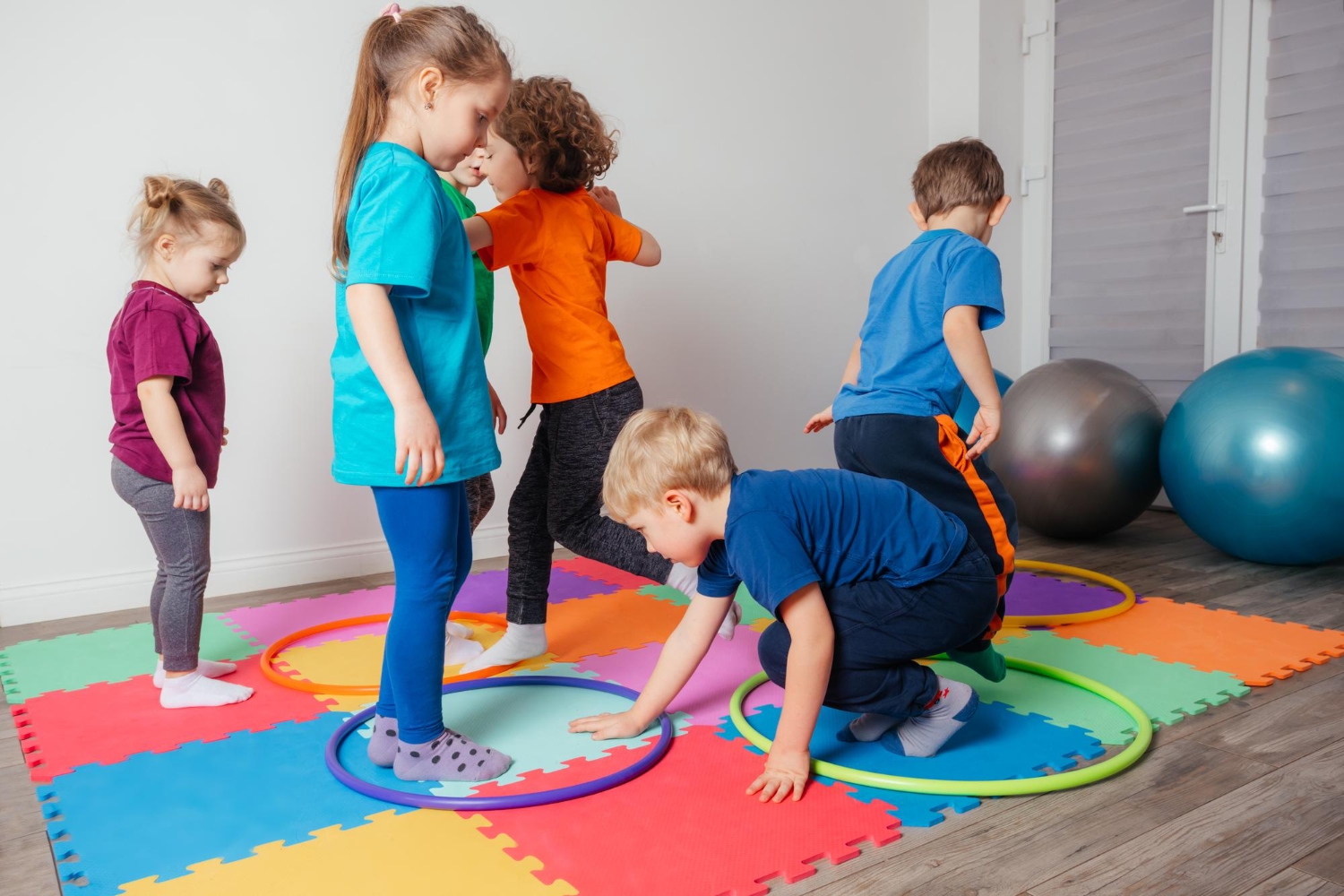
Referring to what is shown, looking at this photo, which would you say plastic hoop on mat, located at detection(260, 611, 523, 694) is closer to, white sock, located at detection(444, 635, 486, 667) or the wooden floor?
white sock, located at detection(444, 635, 486, 667)

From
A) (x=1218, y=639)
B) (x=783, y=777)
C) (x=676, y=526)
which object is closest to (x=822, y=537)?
(x=676, y=526)

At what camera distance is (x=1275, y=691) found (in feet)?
7.29

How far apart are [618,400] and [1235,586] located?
81.0 inches

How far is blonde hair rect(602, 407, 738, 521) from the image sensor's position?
1688mm

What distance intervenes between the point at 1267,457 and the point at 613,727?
2348 mm

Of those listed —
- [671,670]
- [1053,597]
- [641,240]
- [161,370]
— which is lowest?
[1053,597]

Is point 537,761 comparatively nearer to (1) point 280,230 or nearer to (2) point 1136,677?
(2) point 1136,677

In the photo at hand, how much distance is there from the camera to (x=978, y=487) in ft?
7.71

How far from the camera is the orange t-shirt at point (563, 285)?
236 centimetres

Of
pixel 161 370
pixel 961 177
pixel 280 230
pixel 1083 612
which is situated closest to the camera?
pixel 161 370

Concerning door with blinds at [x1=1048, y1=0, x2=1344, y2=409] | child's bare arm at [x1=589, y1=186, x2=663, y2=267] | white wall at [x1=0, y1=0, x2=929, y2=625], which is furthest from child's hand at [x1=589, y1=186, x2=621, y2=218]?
door with blinds at [x1=1048, y1=0, x2=1344, y2=409]

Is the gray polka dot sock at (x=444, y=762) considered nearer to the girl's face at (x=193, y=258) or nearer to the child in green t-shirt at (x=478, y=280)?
the child in green t-shirt at (x=478, y=280)

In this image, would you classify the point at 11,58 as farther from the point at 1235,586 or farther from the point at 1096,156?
the point at 1096,156

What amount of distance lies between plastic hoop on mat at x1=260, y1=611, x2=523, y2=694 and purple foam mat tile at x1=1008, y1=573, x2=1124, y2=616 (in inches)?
57.6
